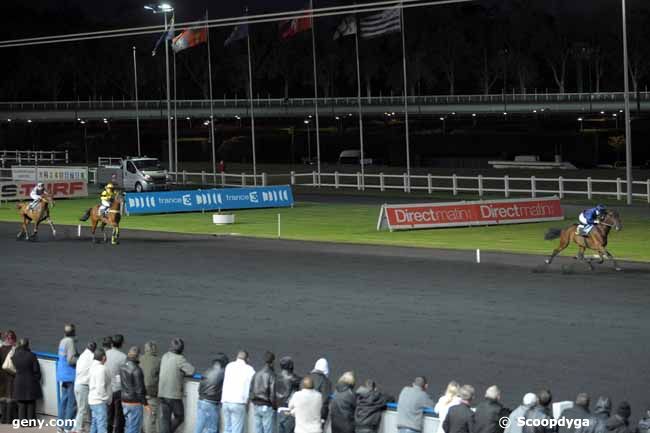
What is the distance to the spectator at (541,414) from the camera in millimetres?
11555


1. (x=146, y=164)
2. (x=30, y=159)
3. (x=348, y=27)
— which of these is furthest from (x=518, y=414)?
(x=30, y=159)

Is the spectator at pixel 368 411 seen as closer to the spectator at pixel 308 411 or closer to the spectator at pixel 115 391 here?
the spectator at pixel 308 411

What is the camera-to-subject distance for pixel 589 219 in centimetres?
2808

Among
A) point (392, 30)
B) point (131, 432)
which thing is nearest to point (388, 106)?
point (392, 30)

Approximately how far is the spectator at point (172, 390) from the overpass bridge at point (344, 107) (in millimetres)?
96842

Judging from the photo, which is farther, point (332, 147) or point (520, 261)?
point (332, 147)

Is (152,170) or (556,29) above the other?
(556,29)

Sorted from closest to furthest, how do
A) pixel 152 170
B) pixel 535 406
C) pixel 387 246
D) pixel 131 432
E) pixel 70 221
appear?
pixel 535 406 < pixel 131 432 < pixel 387 246 < pixel 70 221 < pixel 152 170

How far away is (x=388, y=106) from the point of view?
11669 cm

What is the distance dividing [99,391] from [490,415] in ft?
17.2

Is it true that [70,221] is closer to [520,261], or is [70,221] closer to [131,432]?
[520,261]

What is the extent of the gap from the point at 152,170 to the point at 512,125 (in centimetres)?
6706

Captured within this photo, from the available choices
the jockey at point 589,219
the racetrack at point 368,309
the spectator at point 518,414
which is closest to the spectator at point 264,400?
the spectator at point 518,414

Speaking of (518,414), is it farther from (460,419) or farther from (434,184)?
(434,184)
